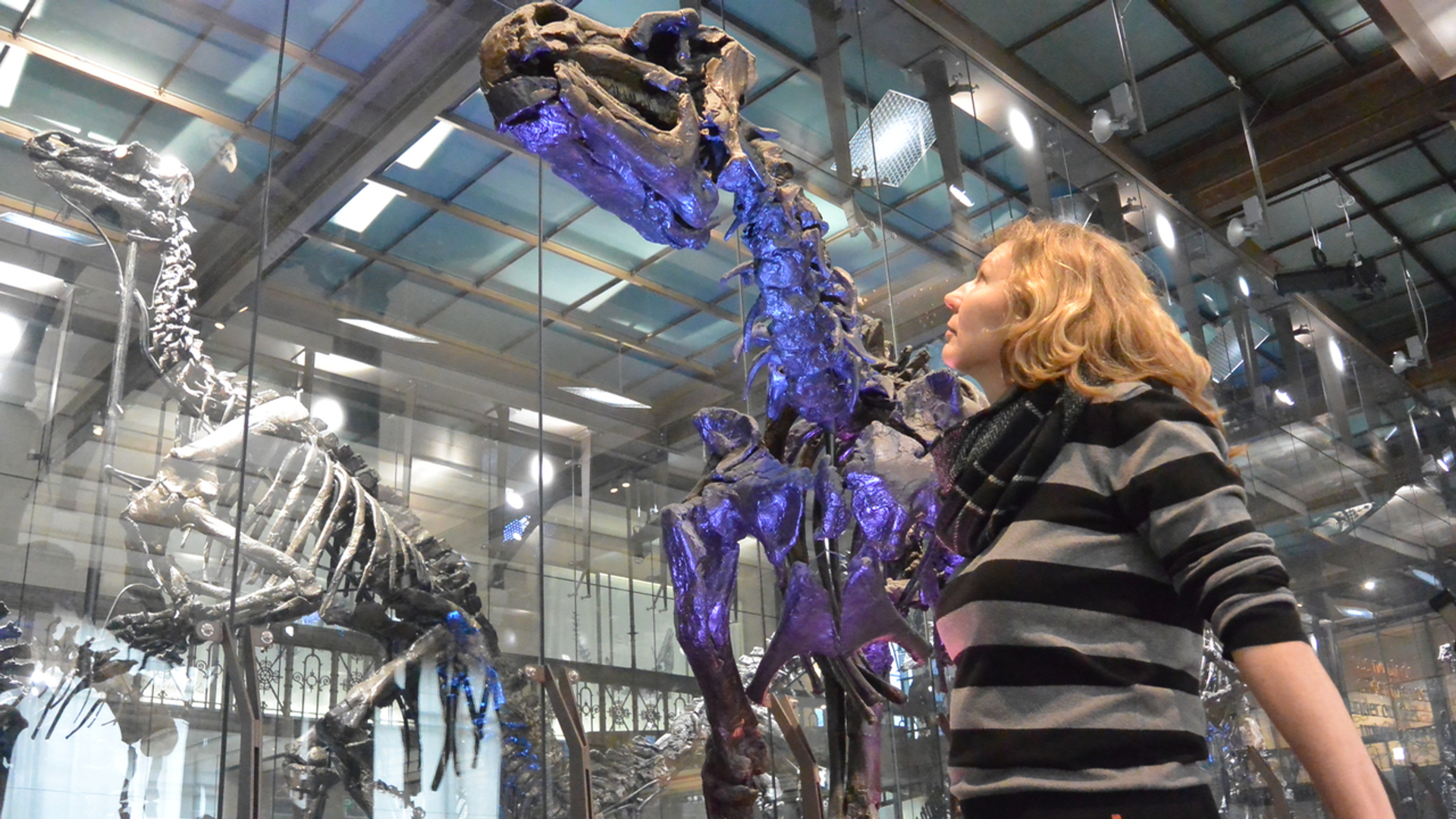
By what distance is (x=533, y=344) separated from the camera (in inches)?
163

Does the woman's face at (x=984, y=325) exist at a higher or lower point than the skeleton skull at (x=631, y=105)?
lower

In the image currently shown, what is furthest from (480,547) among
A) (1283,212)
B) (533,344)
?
(1283,212)

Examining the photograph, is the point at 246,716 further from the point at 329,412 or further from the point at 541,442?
the point at 541,442

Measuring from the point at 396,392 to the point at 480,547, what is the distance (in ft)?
1.92

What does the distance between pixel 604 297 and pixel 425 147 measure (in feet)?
3.01

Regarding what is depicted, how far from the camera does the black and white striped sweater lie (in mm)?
920

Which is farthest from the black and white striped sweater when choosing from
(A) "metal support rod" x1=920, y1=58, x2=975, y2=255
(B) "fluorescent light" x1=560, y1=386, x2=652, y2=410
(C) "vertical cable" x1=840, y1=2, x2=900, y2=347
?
(A) "metal support rod" x1=920, y1=58, x2=975, y2=255

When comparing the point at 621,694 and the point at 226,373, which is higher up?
the point at 226,373

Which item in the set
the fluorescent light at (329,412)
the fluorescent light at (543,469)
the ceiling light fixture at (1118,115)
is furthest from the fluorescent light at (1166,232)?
the fluorescent light at (329,412)

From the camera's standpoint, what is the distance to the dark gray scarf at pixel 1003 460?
1038 mm

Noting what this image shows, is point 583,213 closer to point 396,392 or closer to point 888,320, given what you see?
point 396,392

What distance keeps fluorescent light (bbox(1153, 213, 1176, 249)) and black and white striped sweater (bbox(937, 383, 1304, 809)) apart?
321 inches

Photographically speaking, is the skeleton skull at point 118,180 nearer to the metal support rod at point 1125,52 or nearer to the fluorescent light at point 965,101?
the fluorescent light at point 965,101

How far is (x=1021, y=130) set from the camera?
7207mm
